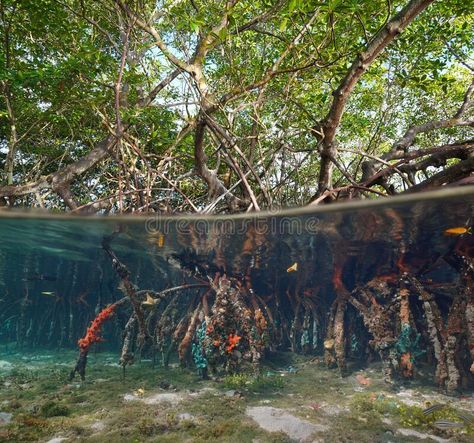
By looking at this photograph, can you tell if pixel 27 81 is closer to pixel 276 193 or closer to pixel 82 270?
pixel 82 270

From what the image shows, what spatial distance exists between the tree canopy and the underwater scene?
2.34 feet

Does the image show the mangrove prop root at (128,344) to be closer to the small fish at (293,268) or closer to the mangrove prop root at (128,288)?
the mangrove prop root at (128,288)

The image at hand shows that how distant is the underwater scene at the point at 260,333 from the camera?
15.3ft

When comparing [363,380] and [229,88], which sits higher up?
[229,88]

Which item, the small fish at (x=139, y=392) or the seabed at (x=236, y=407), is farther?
the small fish at (x=139, y=392)

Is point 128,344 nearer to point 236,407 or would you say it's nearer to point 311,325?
point 236,407

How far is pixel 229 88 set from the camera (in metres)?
9.25

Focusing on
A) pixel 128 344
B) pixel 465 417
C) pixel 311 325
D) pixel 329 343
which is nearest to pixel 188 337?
pixel 128 344

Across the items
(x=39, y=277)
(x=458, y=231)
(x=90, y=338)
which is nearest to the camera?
(x=458, y=231)

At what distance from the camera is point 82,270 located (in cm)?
991

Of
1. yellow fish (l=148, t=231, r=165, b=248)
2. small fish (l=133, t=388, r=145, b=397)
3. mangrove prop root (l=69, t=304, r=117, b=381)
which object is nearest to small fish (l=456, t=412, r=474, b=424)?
small fish (l=133, t=388, r=145, b=397)

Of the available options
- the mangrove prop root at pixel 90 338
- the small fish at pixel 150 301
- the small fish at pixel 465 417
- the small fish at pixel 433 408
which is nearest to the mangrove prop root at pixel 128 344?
the small fish at pixel 150 301

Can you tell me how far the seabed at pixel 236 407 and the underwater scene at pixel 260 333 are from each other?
0.6 inches

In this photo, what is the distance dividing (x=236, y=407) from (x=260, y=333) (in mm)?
1113
